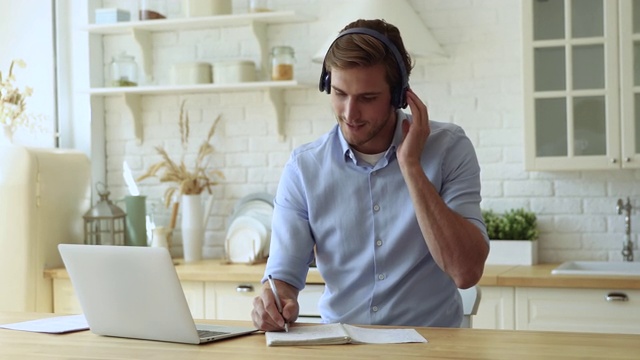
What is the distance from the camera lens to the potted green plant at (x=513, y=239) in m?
4.23

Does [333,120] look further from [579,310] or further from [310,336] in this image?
[310,336]

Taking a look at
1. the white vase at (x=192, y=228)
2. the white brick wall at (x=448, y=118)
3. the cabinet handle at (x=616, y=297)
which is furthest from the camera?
the white vase at (x=192, y=228)

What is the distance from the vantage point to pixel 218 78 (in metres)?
4.67

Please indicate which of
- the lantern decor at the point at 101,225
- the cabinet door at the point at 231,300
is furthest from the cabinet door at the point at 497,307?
the lantern decor at the point at 101,225

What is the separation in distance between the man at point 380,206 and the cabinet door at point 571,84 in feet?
5.37

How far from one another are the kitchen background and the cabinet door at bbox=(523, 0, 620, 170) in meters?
0.30

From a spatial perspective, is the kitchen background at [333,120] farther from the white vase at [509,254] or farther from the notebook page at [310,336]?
the notebook page at [310,336]

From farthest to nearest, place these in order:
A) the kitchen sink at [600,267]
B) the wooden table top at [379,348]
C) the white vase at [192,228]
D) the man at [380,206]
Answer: the white vase at [192,228]
the kitchen sink at [600,267]
the man at [380,206]
the wooden table top at [379,348]

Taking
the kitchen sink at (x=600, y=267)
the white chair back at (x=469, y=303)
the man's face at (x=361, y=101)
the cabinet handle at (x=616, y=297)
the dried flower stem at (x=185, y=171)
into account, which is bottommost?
the cabinet handle at (x=616, y=297)

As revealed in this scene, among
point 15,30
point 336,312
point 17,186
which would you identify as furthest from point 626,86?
point 15,30

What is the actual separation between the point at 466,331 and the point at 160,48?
10.5 ft

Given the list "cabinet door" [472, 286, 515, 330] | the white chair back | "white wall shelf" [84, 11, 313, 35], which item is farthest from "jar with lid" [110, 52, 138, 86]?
the white chair back

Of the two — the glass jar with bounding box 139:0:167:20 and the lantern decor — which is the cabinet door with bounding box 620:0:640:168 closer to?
the glass jar with bounding box 139:0:167:20

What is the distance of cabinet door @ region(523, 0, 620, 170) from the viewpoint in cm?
400
